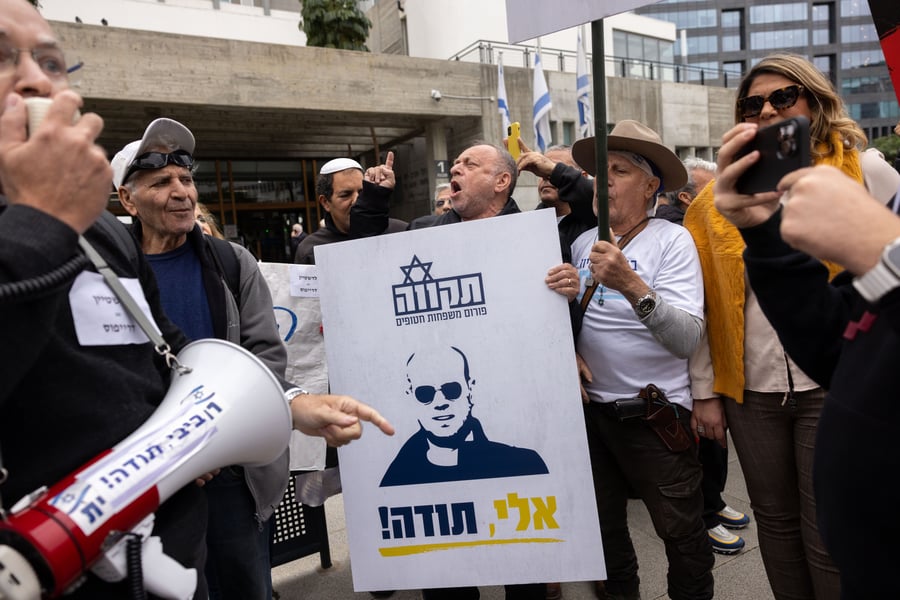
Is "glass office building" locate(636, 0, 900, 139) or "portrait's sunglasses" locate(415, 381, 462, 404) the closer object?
"portrait's sunglasses" locate(415, 381, 462, 404)

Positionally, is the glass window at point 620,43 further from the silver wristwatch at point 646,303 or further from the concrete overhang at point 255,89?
the silver wristwatch at point 646,303

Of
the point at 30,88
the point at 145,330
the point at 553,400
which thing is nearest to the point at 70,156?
the point at 30,88

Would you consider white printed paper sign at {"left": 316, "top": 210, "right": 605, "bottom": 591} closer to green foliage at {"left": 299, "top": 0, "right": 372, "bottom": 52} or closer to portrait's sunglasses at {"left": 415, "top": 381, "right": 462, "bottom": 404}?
portrait's sunglasses at {"left": 415, "top": 381, "right": 462, "bottom": 404}

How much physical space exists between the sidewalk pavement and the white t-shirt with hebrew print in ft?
3.74

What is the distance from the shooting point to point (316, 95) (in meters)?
13.2

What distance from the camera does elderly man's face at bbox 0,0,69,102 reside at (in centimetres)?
94

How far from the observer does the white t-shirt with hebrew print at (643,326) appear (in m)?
2.22

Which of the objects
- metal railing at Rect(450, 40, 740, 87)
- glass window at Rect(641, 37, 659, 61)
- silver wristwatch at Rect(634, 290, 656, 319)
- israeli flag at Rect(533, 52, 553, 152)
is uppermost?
glass window at Rect(641, 37, 659, 61)

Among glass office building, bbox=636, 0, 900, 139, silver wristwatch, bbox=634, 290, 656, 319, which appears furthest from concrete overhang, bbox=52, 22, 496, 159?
glass office building, bbox=636, 0, 900, 139

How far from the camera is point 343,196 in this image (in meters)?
3.74

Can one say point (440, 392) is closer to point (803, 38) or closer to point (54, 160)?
point (54, 160)

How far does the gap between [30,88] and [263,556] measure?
70.9 inches

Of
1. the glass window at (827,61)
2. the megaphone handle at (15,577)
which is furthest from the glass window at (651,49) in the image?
the glass window at (827,61)

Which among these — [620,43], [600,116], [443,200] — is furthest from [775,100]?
[620,43]
